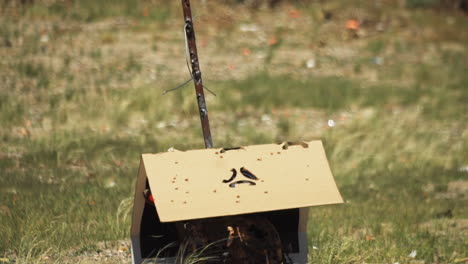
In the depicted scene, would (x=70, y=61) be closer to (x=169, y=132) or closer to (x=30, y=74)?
(x=30, y=74)

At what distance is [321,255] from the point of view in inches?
182

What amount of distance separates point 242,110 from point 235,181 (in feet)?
18.0

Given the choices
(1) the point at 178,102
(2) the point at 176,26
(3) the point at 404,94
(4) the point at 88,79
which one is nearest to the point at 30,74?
(4) the point at 88,79

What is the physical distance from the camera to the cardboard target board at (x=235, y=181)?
3.45m

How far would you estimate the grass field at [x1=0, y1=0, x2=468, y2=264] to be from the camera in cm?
541

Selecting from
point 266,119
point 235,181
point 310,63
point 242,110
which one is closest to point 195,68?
point 235,181

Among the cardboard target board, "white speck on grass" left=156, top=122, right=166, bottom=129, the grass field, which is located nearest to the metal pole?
the cardboard target board

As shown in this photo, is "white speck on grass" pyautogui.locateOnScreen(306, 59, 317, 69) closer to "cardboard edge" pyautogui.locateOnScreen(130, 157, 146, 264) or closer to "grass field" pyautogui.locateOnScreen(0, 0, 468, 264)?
"grass field" pyautogui.locateOnScreen(0, 0, 468, 264)

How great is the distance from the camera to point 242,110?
905cm

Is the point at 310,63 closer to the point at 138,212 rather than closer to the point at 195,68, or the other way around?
the point at 195,68

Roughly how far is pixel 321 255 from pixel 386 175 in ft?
9.30

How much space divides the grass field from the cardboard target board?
93 centimetres

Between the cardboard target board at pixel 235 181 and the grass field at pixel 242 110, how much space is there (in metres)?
0.93

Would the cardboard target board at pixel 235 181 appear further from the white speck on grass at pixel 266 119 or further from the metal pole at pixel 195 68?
the white speck on grass at pixel 266 119
